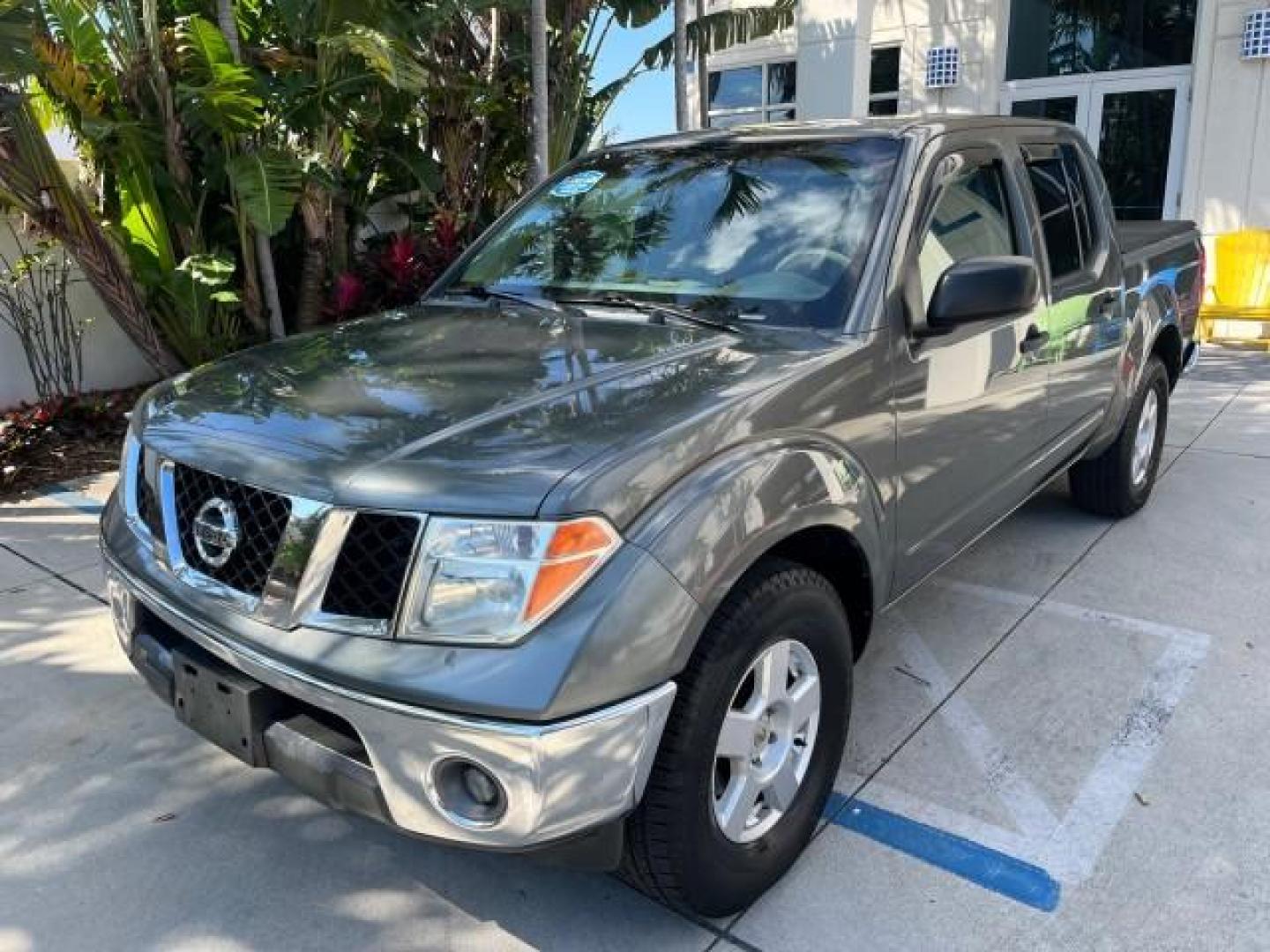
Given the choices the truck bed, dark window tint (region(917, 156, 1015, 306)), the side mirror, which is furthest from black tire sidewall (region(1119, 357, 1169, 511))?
the side mirror

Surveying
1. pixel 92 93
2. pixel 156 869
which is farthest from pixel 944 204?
pixel 92 93

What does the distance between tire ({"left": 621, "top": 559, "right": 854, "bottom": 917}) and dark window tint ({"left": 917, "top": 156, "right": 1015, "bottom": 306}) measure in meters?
1.11

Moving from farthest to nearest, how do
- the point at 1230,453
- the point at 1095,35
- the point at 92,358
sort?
the point at 1095,35
the point at 92,358
the point at 1230,453

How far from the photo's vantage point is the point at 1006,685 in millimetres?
3484

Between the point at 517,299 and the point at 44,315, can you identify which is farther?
the point at 44,315

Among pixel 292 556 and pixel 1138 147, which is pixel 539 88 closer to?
pixel 292 556

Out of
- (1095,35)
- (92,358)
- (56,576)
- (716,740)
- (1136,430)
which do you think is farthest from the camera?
(1095,35)

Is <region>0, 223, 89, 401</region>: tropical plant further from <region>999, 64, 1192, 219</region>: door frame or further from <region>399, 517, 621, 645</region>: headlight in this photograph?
<region>999, 64, 1192, 219</region>: door frame

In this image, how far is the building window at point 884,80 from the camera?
41.0 feet

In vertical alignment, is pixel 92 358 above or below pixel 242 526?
below

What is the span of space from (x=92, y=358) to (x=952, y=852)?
735 centimetres

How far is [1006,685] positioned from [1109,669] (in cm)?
41

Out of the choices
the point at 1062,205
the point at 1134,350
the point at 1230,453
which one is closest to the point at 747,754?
the point at 1062,205

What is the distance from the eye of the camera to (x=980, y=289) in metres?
2.74
